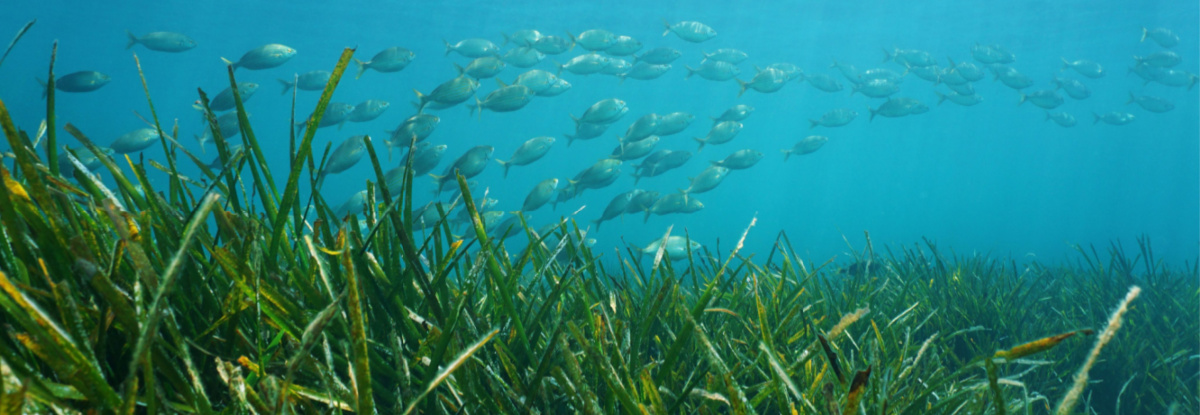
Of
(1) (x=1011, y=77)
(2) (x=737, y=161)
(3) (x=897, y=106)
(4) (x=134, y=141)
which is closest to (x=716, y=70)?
(2) (x=737, y=161)

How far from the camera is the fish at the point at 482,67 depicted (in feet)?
28.7

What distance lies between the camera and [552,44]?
429 inches

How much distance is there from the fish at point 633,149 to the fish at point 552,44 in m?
2.78

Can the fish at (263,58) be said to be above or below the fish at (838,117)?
above

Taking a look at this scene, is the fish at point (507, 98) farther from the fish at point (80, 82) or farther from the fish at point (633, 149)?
the fish at point (80, 82)

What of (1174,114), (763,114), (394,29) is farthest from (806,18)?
(1174,114)

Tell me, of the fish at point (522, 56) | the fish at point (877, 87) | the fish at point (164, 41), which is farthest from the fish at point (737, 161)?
the fish at point (164, 41)

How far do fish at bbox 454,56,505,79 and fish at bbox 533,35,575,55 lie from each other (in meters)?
1.95

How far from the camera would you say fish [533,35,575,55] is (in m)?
10.7

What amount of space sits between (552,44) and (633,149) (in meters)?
3.32

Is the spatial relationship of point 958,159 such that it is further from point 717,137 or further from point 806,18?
point 717,137

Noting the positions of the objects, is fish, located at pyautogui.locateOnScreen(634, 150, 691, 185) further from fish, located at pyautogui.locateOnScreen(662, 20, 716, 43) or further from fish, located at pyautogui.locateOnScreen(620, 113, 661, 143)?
fish, located at pyautogui.locateOnScreen(662, 20, 716, 43)

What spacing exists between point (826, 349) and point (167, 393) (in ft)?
3.22

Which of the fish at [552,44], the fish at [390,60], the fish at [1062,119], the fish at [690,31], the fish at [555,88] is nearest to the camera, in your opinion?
the fish at [390,60]
